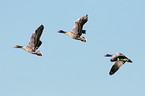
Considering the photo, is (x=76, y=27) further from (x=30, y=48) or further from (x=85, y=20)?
(x=30, y=48)

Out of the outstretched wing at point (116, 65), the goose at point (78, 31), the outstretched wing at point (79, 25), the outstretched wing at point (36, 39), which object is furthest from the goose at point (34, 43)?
the outstretched wing at point (116, 65)

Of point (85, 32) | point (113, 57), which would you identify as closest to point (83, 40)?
point (85, 32)

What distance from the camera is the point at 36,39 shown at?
33.3 m

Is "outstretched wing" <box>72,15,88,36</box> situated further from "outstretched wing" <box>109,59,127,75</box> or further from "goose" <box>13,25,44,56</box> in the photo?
"outstretched wing" <box>109,59,127,75</box>

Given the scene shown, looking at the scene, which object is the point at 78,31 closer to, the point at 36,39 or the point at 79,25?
the point at 79,25

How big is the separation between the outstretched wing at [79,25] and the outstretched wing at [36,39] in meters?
5.19

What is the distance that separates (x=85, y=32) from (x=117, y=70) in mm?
6171

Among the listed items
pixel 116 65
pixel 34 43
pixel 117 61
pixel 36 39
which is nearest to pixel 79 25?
pixel 36 39

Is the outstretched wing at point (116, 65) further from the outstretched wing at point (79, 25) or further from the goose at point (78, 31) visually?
the outstretched wing at point (79, 25)

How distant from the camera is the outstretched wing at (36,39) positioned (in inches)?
1264

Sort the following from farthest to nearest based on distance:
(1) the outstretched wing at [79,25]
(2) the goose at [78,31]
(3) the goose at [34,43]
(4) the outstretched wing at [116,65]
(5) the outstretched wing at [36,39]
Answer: (4) the outstretched wing at [116,65] < (2) the goose at [78,31] < (1) the outstretched wing at [79,25] < (3) the goose at [34,43] < (5) the outstretched wing at [36,39]

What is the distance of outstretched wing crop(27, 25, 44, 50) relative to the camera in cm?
3209

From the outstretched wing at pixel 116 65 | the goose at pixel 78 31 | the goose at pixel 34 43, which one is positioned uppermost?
the goose at pixel 78 31

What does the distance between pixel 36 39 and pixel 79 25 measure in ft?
19.8
